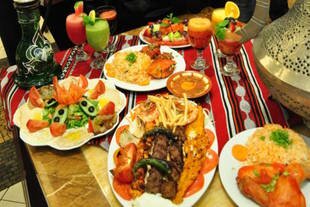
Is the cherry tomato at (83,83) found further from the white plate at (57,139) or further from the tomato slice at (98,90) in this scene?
the white plate at (57,139)

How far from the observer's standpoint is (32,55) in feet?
4.82

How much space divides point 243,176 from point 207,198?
142mm

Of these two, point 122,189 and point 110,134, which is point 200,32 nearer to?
point 110,134

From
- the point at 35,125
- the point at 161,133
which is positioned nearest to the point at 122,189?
the point at 161,133

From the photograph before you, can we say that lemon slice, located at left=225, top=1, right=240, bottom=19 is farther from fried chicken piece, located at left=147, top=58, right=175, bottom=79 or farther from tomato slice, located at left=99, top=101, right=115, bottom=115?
tomato slice, located at left=99, top=101, right=115, bottom=115

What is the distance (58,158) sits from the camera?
1.19 meters

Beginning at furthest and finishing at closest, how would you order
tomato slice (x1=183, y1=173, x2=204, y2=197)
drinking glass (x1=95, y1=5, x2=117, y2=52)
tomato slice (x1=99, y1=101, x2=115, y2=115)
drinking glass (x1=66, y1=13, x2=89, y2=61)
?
drinking glass (x1=95, y1=5, x2=117, y2=52)
drinking glass (x1=66, y1=13, x2=89, y2=61)
tomato slice (x1=99, y1=101, x2=115, y2=115)
tomato slice (x1=183, y1=173, x2=204, y2=197)

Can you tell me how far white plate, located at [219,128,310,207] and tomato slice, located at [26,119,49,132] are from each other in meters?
0.66

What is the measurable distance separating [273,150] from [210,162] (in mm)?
197

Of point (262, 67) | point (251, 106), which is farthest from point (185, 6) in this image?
point (262, 67)

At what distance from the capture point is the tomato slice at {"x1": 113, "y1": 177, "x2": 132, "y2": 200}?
0.97 metres

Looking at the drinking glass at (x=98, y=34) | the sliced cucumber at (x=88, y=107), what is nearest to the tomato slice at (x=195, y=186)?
the sliced cucumber at (x=88, y=107)

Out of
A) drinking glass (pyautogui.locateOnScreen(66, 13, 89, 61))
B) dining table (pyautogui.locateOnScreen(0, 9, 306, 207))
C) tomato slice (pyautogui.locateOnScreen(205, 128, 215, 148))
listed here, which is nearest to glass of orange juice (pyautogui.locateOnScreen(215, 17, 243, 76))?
dining table (pyautogui.locateOnScreen(0, 9, 306, 207))

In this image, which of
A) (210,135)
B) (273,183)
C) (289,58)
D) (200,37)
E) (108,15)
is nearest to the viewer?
(273,183)
